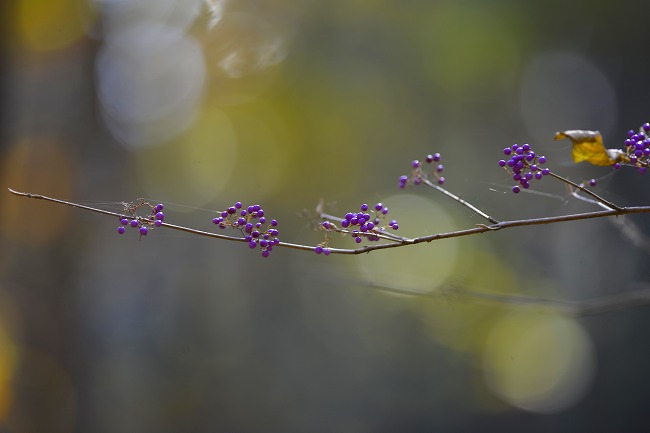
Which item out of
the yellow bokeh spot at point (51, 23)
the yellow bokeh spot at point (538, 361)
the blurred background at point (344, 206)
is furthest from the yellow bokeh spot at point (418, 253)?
the yellow bokeh spot at point (51, 23)

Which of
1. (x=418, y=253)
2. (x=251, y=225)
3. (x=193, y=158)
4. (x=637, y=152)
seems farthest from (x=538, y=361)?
(x=251, y=225)

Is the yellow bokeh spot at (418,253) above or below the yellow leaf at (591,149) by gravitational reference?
above

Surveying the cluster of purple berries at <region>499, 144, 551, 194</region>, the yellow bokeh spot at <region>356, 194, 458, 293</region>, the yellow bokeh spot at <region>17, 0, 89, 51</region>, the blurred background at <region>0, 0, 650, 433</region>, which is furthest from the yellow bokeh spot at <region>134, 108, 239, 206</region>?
the cluster of purple berries at <region>499, 144, 551, 194</region>

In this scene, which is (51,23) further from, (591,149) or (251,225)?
(591,149)

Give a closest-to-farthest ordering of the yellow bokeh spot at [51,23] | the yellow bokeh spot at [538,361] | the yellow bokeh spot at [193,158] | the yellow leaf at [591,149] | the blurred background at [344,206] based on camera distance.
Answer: the yellow leaf at [591,149]
the yellow bokeh spot at [51,23]
the blurred background at [344,206]
the yellow bokeh spot at [538,361]
the yellow bokeh spot at [193,158]

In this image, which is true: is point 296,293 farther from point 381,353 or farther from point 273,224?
point 273,224

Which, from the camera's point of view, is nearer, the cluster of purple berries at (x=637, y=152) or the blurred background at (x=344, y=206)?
the cluster of purple berries at (x=637, y=152)

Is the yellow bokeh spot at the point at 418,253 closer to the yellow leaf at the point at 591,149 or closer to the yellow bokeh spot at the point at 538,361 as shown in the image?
the yellow bokeh spot at the point at 538,361

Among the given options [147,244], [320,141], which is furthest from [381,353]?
[147,244]
